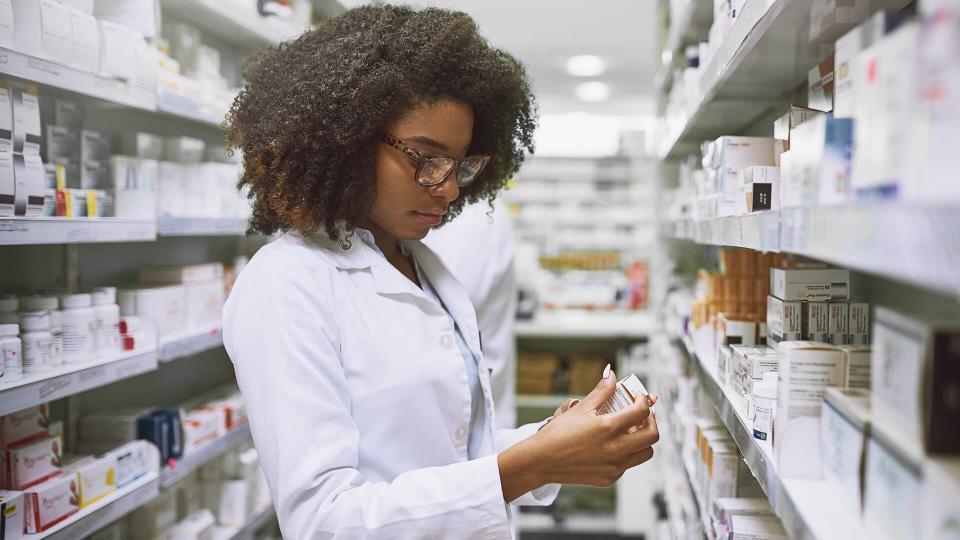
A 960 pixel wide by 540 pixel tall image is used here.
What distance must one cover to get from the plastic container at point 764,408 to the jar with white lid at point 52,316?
166cm

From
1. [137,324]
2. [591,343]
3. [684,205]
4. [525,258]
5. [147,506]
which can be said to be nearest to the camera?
[137,324]

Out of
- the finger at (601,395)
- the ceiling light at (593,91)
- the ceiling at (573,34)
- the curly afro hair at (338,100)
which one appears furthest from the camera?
the ceiling light at (593,91)

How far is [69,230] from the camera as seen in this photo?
174 cm

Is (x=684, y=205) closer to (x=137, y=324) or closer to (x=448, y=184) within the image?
(x=448, y=184)

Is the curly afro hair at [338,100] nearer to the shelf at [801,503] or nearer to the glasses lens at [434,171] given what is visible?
the glasses lens at [434,171]

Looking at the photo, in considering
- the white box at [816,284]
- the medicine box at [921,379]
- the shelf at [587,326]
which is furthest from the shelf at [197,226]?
the shelf at [587,326]

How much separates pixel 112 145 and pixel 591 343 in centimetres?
332

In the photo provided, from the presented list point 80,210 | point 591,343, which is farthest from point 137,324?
point 591,343

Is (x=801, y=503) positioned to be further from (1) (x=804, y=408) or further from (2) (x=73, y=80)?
(2) (x=73, y=80)

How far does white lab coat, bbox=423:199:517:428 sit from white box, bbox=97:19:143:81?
110 cm

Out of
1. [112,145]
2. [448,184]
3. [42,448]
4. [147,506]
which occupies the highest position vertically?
[112,145]

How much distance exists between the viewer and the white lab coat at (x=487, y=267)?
2.58 metres

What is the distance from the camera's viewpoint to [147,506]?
2291 millimetres

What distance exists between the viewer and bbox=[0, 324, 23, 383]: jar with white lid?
159cm
